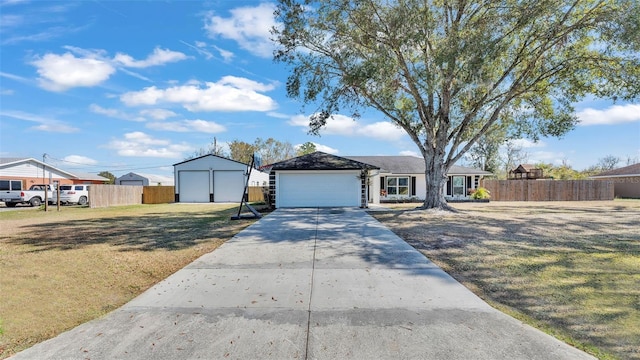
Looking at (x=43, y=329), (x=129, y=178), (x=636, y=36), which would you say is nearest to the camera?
(x=43, y=329)

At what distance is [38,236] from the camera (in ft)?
30.8

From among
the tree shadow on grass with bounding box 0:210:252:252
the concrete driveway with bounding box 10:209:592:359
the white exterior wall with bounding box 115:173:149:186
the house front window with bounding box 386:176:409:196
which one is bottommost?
the concrete driveway with bounding box 10:209:592:359

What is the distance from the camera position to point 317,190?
18.2 m

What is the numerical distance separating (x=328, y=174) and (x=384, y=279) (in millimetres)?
12934

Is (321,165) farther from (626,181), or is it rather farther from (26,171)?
(626,181)

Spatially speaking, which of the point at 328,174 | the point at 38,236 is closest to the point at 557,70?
the point at 328,174

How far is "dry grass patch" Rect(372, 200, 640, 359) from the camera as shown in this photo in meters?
3.86

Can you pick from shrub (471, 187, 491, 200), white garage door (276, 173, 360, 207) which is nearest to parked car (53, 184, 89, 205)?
white garage door (276, 173, 360, 207)

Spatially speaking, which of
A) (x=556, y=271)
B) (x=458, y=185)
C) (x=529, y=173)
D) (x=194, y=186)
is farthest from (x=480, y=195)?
(x=194, y=186)

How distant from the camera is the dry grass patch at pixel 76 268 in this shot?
417 centimetres

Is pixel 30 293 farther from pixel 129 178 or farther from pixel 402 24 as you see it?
pixel 129 178

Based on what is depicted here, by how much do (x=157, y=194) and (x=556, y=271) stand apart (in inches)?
1119

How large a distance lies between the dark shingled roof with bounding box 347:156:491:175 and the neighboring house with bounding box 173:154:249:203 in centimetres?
1083

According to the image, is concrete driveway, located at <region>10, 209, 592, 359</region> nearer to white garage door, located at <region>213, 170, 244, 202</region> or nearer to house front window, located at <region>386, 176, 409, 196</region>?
house front window, located at <region>386, 176, 409, 196</region>
